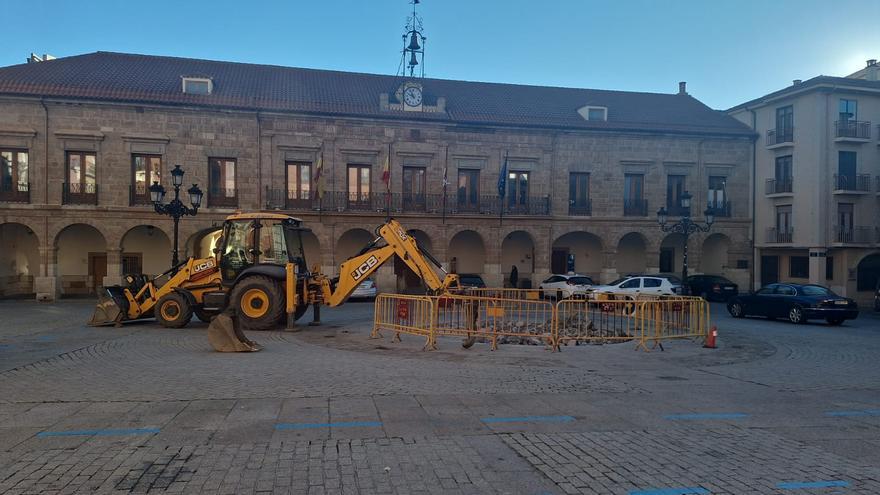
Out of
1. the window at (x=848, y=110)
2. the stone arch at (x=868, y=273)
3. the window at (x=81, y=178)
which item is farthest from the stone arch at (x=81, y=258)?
the stone arch at (x=868, y=273)

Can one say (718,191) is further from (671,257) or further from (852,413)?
(852,413)

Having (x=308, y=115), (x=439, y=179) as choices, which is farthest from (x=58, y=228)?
(x=439, y=179)

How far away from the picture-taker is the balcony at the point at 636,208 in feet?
103

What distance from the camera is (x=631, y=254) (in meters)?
33.3

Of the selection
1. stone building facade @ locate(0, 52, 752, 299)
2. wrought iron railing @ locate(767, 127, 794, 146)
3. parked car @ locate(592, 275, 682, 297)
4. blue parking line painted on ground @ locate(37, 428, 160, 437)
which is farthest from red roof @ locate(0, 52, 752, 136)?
blue parking line painted on ground @ locate(37, 428, 160, 437)

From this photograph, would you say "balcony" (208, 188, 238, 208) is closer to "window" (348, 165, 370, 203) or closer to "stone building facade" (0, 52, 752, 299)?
"stone building facade" (0, 52, 752, 299)

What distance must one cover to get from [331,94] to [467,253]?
463 inches

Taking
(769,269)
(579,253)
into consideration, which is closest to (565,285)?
(579,253)

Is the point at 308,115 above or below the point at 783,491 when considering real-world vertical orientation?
above

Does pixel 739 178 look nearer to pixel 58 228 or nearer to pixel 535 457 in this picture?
pixel 535 457

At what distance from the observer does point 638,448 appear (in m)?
5.48

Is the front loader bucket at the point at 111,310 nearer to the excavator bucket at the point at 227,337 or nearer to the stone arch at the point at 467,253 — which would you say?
the excavator bucket at the point at 227,337

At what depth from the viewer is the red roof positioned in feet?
85.6

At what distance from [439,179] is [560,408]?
23207 millimetres
